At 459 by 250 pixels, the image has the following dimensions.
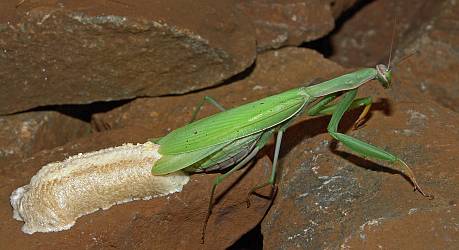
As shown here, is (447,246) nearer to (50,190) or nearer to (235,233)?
(235,233)

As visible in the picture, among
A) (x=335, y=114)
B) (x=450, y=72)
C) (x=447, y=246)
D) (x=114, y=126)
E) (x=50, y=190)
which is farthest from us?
(x=450, y=72)

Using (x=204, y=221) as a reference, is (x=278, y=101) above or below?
above

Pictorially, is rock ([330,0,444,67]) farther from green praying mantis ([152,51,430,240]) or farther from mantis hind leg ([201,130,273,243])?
mantis hind leg ([201,130,273,243])

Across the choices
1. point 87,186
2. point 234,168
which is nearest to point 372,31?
point 234,168

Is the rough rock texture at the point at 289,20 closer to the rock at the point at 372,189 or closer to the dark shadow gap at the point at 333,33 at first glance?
the dark shadow gap at the point at 333,33

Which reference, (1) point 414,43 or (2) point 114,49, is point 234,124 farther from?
(1) point 414,43

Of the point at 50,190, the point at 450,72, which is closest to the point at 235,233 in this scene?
the point at 50,190

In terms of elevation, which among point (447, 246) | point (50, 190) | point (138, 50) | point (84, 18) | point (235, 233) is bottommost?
point (235, 233)

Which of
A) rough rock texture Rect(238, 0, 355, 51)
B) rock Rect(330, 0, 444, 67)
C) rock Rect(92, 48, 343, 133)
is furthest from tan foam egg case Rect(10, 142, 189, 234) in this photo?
rock Rect(330, 0, 444, 67)
